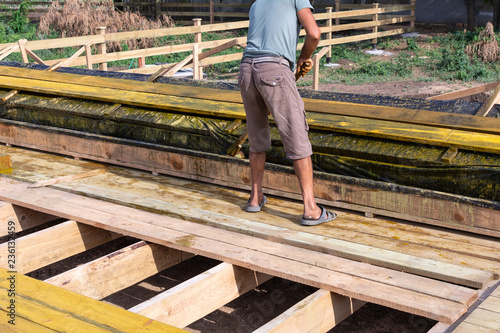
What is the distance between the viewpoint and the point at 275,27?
3889 millimetres

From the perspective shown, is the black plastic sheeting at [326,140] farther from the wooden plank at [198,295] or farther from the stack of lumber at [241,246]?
the wooden plank at [198,295]

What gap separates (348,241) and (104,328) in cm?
167

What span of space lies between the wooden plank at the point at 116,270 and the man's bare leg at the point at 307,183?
0.88 m

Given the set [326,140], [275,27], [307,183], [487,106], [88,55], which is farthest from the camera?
[88,55]

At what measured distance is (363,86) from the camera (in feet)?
42.3

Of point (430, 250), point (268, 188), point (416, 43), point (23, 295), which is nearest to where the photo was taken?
point (23, 295)

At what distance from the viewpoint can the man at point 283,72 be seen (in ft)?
12.7

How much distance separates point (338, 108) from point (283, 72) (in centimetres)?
101

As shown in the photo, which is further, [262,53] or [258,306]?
[258,306]

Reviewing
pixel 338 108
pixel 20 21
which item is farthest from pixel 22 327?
pixel 20 21

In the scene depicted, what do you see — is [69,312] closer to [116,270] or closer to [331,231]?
[116,270]

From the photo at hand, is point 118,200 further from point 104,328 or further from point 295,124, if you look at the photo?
point 104,328

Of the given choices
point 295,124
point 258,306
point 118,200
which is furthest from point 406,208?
point 118,200

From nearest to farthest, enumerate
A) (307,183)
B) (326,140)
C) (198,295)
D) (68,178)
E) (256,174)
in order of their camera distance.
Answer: (198,295) → (307,183) → (256,174) → (326,140) → (68,178)
